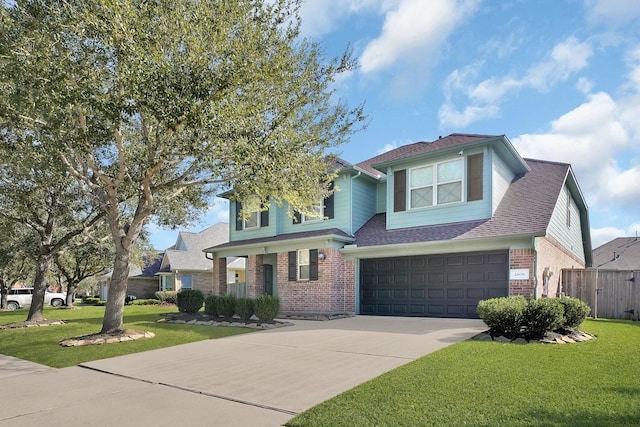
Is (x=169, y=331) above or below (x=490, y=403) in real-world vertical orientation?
below

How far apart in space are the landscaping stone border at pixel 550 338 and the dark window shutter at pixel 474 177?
556 centimetres

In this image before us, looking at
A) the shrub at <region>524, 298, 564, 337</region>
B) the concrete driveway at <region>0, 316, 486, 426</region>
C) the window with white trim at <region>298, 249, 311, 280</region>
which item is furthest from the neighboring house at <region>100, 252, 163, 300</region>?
the shrub at <region>524, 298, 564, 337</region>

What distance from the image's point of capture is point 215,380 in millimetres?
6336

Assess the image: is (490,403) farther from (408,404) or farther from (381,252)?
(381,252)

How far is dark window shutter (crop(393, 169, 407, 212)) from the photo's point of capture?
15.3 meters

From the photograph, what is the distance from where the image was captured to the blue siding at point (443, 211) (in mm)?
13656

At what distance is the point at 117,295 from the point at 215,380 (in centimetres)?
619

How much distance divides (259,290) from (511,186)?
1089 centimetres

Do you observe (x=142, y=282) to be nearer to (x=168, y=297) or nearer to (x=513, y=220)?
(x=168, y=297)

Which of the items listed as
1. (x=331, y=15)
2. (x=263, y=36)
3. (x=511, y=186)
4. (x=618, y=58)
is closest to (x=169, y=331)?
(x=263, y=36)

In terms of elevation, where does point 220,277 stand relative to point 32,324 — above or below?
above

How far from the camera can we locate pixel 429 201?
1491 centimetres

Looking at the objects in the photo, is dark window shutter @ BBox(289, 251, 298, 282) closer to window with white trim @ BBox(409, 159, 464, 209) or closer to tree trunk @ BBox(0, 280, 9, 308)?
window with white trim @ BBox(409, 159, 464, 209)

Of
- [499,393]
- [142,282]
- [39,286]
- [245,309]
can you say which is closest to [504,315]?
[499,393]
